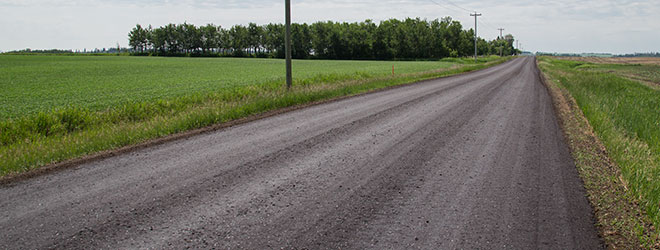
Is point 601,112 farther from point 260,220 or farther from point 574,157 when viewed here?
point 260,220

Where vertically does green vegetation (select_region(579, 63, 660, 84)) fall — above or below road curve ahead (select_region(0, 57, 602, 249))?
above

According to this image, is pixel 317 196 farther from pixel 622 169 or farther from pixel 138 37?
pixel 138 37

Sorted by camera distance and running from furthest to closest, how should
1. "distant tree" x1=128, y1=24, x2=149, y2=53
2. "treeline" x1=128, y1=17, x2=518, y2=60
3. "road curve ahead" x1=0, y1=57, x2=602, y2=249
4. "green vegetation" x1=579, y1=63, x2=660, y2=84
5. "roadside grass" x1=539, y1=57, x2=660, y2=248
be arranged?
"distant tree" x1=128, y1=24, x2=149, y2=53 < "treeline" x1=128, y1=17, x2=518, y2=60 < "green vegetation" x1=579, y1=63, x2=660, y2=84 < "roadside grass" x1=539, y1=57, x2=660, y2=248 < "road curve ahead" x1=0, y1=57, x2=602, y2=249

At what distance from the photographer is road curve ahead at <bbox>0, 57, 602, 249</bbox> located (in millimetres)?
3641

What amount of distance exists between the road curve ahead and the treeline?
10361cm

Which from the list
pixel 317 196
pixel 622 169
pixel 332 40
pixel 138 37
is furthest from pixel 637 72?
pixel 138 37

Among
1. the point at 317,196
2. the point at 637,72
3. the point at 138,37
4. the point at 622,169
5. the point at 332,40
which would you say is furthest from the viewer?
the point at 138,37

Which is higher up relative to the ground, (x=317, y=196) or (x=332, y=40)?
(x=332, y=40)

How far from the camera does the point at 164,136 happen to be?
8.12 metres

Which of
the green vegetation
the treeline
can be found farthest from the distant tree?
the green vegetation

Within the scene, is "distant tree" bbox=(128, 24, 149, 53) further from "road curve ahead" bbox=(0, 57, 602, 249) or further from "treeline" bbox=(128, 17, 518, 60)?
"road curve ahead" bbox=(0, 57, 602, 249)

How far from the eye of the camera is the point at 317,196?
4.67m

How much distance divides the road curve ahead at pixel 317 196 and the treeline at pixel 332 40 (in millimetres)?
103607

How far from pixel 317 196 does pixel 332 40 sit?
366 feet
